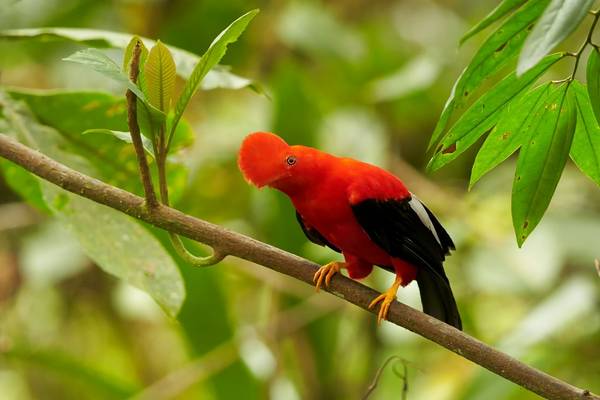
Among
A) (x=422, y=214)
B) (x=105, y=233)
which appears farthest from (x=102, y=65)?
(x=422, y=214)

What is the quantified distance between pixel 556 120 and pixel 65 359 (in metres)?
2.33

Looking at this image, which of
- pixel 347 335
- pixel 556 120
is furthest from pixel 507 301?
pixel 556 120

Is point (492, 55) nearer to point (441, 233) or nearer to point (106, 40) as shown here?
point (441, 233)

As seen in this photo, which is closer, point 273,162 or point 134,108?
point 134,108

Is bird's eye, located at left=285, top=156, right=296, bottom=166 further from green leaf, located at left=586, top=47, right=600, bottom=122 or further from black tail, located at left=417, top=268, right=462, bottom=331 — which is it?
green leaf, located at left=586, top=47, right=600, bottom=122

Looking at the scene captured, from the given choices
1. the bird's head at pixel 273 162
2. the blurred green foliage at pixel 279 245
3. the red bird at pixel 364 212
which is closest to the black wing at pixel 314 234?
the red bird at pixel 364 212

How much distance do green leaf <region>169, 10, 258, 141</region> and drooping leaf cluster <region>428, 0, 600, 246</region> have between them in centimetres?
33

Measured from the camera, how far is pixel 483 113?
1.36 m

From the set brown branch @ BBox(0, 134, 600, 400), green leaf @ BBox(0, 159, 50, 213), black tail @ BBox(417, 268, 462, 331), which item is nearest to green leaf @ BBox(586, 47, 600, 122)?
brown branch @ BBox(0, 134, 600, 400)

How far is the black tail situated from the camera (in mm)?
1985

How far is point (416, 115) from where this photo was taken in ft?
13.1

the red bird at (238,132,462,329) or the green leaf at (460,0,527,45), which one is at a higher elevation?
the green leaf at (460,0,527,45)

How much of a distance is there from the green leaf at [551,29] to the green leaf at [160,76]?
1.92ft

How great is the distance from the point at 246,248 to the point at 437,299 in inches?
27.2
